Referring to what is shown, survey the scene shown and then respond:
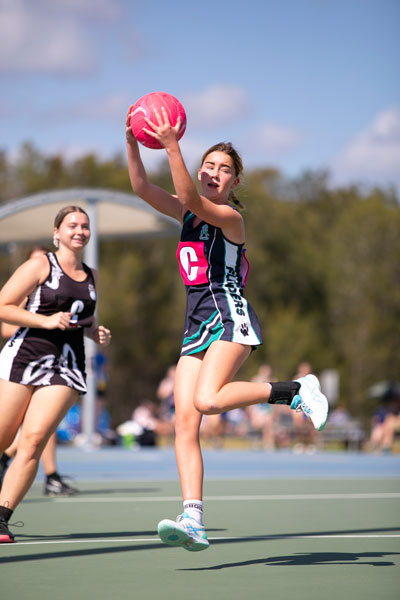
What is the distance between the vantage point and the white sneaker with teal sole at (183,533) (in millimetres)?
4965

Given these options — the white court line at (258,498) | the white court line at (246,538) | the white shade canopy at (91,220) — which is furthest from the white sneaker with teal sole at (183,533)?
the white shade canopy at (91,220)

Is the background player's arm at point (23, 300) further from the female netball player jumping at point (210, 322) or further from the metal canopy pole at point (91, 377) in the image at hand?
the metal canopy pole at point (91, 377)

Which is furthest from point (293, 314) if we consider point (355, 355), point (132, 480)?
point (132, 480)

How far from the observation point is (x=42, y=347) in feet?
20.7

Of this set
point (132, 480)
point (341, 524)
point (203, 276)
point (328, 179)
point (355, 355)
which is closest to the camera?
point (203, 276)

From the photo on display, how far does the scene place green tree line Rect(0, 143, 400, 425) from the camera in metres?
47.2

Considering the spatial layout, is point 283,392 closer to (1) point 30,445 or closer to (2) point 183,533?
(2) point 183,533

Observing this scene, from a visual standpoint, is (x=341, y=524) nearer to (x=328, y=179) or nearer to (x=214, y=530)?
(x=214, y=530)

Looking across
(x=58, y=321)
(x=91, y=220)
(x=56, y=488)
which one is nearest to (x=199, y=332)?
(x=58, y=321)

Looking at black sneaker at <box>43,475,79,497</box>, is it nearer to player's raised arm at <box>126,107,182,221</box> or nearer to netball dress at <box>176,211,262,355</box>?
netball dress at <box>176,211,262,355</box>

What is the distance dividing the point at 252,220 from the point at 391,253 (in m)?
6.99

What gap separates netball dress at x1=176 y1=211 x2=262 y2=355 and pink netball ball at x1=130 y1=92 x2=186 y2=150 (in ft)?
1.53

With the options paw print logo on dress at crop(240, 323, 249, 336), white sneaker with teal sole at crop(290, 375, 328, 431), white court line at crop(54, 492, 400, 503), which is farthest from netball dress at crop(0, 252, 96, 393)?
white court line at crop(54, 492, 400, 503)

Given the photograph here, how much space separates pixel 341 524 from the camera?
7.20m
